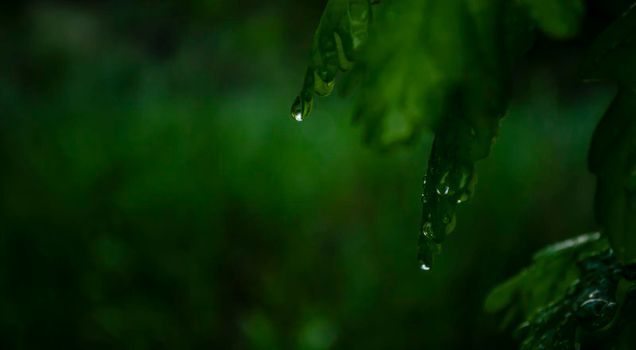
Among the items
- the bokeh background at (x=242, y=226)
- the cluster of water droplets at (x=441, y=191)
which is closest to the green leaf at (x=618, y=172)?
the cluster of water droplets at (x=441, y=191)

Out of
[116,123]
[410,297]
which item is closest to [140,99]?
[116,123]

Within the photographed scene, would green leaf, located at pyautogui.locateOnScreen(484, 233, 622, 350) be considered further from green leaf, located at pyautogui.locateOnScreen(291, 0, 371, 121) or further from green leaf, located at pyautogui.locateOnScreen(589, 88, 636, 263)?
green leaf, located at pyautogui.locateOnScreen(291, 0, 371, 121)

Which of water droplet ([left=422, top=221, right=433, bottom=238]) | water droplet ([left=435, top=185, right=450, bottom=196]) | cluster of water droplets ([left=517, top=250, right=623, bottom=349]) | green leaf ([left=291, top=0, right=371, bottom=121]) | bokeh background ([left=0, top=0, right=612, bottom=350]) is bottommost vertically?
water droplet ([left=435, top=185, right=450, bottom=196])

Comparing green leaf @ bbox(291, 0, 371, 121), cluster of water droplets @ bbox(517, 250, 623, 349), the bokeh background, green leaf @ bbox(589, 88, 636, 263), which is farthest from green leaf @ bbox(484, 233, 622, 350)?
the bokeh background

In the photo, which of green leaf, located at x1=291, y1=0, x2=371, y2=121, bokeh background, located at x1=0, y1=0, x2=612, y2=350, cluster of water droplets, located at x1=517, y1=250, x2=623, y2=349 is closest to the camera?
green leaf, located at x1=291, y1=0, x2=371, y2=121

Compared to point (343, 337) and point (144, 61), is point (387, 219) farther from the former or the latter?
point (144, 61)

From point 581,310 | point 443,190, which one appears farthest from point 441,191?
point 581,310

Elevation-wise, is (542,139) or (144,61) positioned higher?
(144,61)

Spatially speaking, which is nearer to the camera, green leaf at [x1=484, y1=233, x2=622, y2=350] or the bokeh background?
green leaf at [x1=484, y1=233, x2=622, y2=350]

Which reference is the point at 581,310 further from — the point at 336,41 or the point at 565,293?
the point at 336,41
